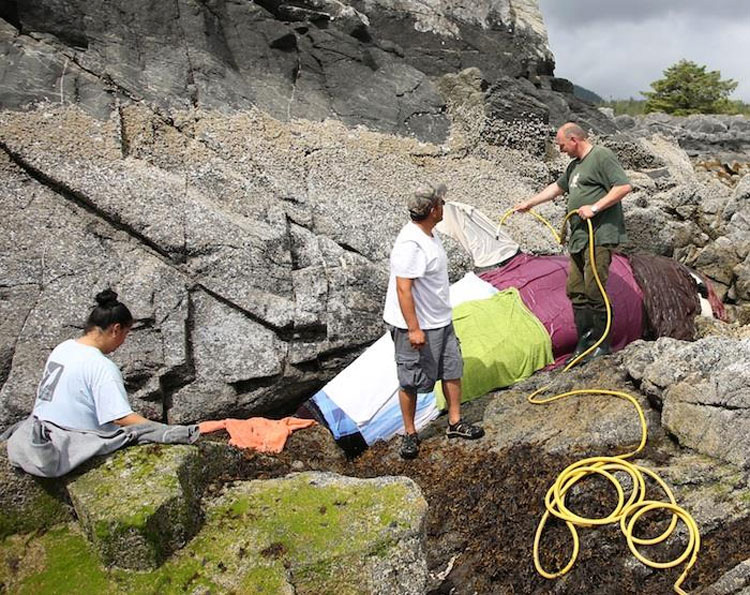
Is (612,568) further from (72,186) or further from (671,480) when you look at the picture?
(72,186)

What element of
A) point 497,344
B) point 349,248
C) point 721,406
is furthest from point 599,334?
point 349,248

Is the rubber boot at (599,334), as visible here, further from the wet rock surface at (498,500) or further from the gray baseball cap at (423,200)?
the gray baseball cap at (423,200)

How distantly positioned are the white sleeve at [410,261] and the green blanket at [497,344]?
1346mm

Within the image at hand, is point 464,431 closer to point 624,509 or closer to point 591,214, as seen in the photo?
point 624,509

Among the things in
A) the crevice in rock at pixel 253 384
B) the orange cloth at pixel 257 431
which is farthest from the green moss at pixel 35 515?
the crevice in rock at pixel 253 384

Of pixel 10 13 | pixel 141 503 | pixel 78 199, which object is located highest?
pixel 10 13

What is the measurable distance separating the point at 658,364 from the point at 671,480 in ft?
3.90

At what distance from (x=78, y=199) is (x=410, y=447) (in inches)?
148

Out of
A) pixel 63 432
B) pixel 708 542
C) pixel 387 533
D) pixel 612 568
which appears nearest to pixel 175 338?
pixel 63 432

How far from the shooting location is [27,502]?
3.38 meters

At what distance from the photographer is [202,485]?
3.59 metres

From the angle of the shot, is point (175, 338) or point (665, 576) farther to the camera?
point (175, 338)

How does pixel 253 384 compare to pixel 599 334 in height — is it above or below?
below

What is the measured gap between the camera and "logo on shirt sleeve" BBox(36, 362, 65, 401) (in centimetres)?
353
